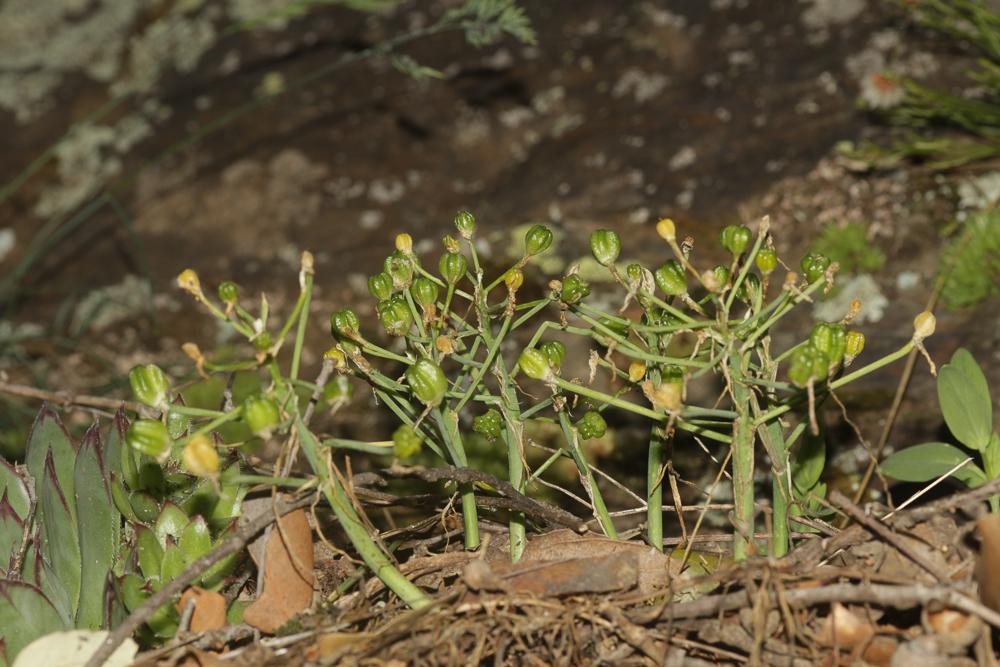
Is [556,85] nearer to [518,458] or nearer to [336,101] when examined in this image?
[336,101]

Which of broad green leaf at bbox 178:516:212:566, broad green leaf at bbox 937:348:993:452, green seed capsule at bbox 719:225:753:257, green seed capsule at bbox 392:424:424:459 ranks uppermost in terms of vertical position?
green seed capsule at bbox 719:225:753:257

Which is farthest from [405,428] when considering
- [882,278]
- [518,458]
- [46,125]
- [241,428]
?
[46,125]

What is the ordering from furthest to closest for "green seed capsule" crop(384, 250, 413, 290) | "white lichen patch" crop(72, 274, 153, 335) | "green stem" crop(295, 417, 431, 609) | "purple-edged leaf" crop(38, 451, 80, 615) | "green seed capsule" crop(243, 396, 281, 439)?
1. "white lichen patch" crop(72, 274, 153, 335)
2. "purple-edged leaf" crop(38, 451, 80, 615)
3. "green seed capsule" crop(384, 250, 413, 290)
4. "green stem" crop(295, 417, 431, 609)
5. "green seed capsule" crop(243, 396, 281, 439)

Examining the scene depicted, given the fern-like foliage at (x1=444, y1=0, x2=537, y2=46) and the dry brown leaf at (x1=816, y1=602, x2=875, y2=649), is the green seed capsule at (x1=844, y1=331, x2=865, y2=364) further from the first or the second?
the fern-like foliage at (x1=444, y1=0, x2=537, y2=46)

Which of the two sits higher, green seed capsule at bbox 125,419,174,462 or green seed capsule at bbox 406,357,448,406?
green seed capsule at bbox 125,419,174,462

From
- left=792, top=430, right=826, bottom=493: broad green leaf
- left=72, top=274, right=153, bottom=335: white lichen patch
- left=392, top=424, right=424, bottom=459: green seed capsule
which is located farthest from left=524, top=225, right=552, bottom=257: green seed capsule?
left=72, top=274, right=153, bottom=335: white lichen patch

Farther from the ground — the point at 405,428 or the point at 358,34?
the point at 405,428

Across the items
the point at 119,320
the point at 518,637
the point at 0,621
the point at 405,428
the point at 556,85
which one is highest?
the point at 405,428

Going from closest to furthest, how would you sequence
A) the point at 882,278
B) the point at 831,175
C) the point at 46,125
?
the point at 882,278 → the point at 831,175 → the point at 46,125

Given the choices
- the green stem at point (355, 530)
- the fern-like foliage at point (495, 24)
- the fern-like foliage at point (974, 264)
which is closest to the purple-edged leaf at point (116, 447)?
the green stem at point (355, 530)
